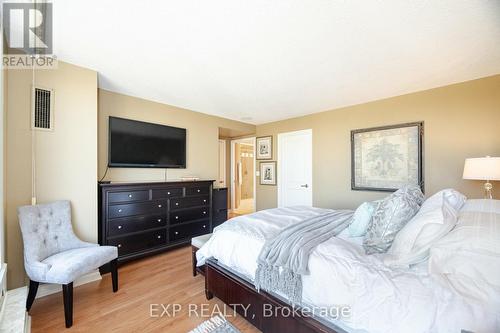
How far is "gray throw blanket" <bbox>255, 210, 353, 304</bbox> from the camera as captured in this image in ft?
4.38

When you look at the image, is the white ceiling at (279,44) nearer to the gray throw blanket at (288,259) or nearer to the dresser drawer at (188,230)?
the gray throw blanket at (288,259)

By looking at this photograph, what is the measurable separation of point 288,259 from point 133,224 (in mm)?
2336

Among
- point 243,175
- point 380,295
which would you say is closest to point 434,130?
point 380,295

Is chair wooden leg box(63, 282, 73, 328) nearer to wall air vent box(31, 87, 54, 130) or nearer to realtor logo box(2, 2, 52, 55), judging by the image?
wall air vent box(31, 87, 54, 130)

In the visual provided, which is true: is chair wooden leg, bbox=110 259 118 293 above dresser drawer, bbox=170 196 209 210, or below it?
below

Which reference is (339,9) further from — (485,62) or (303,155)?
(303,155)

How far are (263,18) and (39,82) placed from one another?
230 centimetres

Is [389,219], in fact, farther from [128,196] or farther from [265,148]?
[265,148]

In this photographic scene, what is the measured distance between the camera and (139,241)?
9.45 ft

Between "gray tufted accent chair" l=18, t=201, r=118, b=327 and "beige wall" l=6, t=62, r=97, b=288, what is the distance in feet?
0.67

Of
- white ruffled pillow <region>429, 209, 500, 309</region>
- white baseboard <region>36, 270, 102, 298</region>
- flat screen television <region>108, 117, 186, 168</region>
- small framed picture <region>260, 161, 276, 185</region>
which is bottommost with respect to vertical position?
white baseboard <region>36, 270, 102, 298</region>

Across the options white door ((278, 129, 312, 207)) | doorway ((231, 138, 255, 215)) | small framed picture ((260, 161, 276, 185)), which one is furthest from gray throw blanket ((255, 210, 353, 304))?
doorway ((231, 138, 255, 215))

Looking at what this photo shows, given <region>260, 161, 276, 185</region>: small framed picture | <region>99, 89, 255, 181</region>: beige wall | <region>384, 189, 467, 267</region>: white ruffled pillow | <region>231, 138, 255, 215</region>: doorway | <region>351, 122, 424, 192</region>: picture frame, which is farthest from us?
<region>231, 138, 255, 215</region>: doorway

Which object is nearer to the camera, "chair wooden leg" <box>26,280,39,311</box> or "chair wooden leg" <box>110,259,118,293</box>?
"chair wooden leg" <box>26,280,39,311</box>
